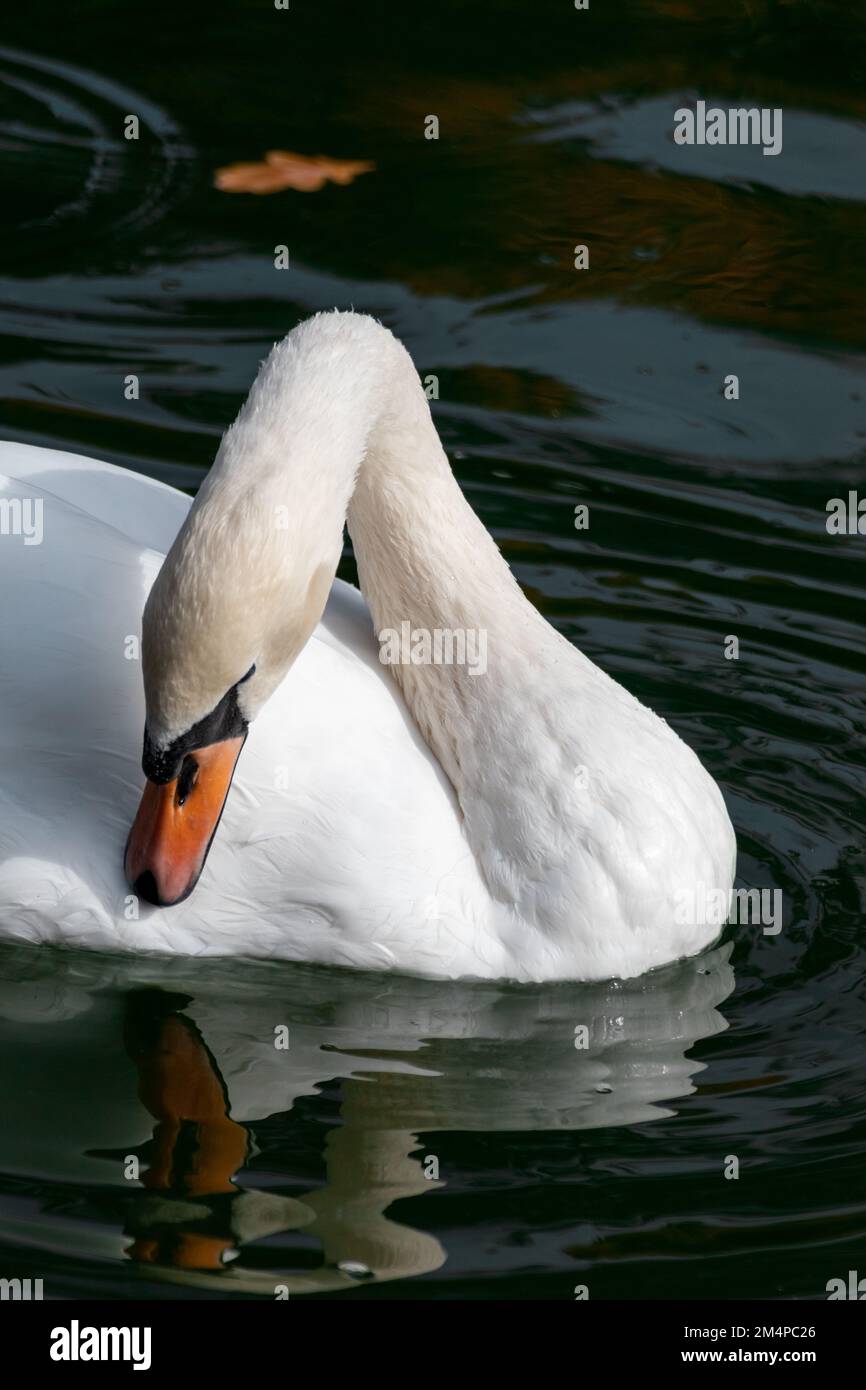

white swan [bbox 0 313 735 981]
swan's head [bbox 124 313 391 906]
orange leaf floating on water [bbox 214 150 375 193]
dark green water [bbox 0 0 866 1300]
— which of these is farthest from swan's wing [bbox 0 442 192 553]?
orange leaf floating on water [bbox 214 150 375 193]

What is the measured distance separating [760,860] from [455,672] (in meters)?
1.23

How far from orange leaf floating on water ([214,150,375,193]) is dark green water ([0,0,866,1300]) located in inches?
4.6

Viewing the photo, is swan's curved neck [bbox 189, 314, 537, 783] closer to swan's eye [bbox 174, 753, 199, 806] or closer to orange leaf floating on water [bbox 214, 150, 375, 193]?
swan's eye [bbox 174, 753, 199, 806]

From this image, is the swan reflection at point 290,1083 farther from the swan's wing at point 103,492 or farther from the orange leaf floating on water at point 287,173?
the orange leaf floating on water at point 287,173

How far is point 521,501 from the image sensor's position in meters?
8.76

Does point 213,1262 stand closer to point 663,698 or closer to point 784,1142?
point 784,1142

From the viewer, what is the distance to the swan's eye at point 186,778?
543 cm

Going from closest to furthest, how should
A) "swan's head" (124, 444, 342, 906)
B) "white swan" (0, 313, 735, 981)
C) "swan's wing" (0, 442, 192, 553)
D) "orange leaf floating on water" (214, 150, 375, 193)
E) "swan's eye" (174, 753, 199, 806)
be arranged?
"swan's head" (124, 444, 342, 906) < "swan's eye" (174, 753, 199, 806) < "white swan" (0, 313, 735, 981) < "swan's wing" (0, 442, 192, 553) < "orange leaf floating on water" (214, 150, 375, 193)

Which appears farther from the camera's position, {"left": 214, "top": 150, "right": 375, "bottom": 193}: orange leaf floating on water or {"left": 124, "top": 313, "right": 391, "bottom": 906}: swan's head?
{"left": 214, "top": 150, "right": 375, "bottom": 193}: orange leaf floating on water

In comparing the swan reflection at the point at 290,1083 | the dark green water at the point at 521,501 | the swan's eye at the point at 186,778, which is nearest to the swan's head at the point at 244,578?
the swan's eye at the point at 186,778

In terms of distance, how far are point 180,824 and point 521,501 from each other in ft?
11.5

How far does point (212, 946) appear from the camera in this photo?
6.06 metres

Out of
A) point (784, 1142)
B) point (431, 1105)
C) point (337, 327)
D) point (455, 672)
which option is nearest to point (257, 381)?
point (337, 327)

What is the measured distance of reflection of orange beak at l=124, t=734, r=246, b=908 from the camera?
5.46 meters
